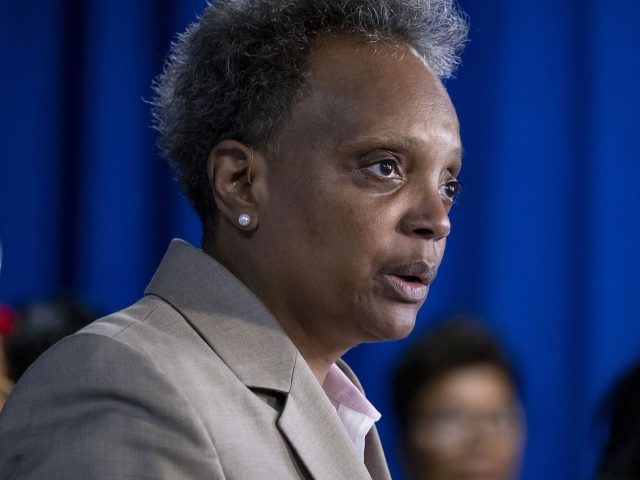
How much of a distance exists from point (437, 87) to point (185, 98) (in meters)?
0.30

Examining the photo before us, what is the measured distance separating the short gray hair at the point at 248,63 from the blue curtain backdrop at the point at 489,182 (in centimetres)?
133

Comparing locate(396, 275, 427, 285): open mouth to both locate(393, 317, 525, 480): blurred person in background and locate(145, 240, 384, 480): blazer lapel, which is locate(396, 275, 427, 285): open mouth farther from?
locate(393, 317, 525, 480): blurred person in background

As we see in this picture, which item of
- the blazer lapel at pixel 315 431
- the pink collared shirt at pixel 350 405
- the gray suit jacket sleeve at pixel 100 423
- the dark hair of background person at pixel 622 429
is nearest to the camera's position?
the gray suit jacket sleeve at pixel 100 423

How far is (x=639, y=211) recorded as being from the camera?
269 cm

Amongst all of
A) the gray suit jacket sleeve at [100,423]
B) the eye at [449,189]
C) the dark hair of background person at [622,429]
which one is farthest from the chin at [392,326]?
the dark hair of background person at [622,429]

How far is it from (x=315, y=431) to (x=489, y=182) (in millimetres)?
1637

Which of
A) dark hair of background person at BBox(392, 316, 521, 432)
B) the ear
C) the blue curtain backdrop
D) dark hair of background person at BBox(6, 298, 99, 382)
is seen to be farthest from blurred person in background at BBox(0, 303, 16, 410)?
the ear

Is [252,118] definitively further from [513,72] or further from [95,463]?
[513,72]

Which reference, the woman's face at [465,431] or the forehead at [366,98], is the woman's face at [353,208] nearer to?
the forehead at [366,98]

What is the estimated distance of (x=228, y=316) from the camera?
48.4 inches

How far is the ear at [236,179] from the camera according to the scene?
1291 mm

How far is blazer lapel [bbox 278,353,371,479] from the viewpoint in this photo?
1149 mm

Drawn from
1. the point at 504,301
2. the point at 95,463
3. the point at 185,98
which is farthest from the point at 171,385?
the point at 504,301

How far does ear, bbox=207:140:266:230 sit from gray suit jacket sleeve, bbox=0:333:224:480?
281mm
